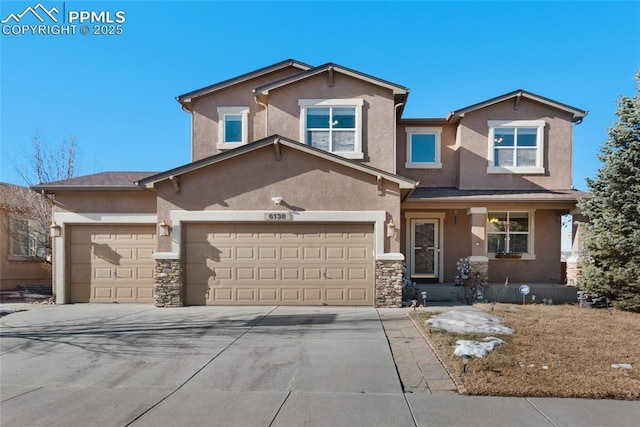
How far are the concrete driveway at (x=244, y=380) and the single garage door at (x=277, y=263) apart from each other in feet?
6.40

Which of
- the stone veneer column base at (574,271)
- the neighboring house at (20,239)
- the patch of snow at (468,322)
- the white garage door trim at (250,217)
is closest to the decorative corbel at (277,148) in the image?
the white garage door trim at (250,217)

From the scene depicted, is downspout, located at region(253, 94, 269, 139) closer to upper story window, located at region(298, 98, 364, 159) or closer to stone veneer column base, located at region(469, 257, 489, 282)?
upper story window, located at region(298, 98, 364, 159)

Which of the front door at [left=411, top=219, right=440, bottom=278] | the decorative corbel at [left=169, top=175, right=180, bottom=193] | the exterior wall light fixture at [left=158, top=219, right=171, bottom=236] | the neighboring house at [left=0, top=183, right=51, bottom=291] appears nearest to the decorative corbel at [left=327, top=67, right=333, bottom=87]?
the front door at [left=411, top=219, right=440, bottom=278]

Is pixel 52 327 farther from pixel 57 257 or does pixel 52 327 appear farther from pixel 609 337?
pixel 609 337

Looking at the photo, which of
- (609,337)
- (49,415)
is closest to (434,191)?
(609,337)

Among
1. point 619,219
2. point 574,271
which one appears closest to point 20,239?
point 574,271

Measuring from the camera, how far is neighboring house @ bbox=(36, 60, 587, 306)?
1071 centimetres

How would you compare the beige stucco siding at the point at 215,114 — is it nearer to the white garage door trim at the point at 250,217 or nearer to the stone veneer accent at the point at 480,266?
the white garage door trim at the point at 250,217

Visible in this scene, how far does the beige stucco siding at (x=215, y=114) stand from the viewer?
13719mm

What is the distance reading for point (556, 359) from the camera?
5.93 m

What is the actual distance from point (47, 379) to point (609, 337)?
9567 mm

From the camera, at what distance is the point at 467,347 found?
6.36 m

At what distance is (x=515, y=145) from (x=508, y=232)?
3.11 m

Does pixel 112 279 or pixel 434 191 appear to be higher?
pixel 434 191
